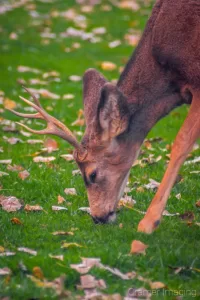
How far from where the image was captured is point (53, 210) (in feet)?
25.8

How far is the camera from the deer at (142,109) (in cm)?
740

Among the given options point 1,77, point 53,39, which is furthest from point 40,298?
point 53,39

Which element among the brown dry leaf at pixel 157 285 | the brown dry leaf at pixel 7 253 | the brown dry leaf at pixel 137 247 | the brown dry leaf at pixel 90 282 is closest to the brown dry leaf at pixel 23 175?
the brown dry leaf at pixel 7 253

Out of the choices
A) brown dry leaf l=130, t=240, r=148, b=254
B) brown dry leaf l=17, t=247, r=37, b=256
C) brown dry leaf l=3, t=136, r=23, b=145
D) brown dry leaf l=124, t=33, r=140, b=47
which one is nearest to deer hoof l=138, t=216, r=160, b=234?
brown dry leaf l=130, t=240, r=148, b=254

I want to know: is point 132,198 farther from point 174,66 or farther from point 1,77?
point 1,77

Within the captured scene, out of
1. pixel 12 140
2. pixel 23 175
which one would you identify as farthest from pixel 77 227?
pixel 12 140

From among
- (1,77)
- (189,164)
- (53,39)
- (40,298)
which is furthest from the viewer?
(53,39)

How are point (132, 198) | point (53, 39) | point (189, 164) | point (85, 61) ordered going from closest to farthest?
1. point (132, 198)
2. point (189, 164)
3. point (85, 61)
4. point (53, 39)

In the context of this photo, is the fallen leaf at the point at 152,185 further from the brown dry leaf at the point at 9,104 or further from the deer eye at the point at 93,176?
the brown dry leaf at the point at 9,104

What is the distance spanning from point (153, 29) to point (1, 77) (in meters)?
6.44

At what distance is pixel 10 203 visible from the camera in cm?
795

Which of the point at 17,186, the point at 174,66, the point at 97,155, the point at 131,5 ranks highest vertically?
the point at 174,66

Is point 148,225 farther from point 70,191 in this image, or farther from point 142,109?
point 70,191

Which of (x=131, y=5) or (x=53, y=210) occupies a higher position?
(x=53, y=210)
